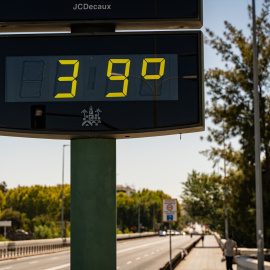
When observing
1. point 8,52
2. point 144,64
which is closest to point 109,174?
point 144,64

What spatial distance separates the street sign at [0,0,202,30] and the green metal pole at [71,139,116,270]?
85.1 inches

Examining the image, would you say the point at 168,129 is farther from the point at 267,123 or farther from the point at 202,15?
the point at 267,123

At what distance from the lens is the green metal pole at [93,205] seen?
10562mm

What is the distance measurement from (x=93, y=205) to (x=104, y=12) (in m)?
3.36

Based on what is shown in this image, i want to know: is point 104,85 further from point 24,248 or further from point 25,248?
point 25,248

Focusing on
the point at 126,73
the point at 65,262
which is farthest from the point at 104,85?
the point at 65,262

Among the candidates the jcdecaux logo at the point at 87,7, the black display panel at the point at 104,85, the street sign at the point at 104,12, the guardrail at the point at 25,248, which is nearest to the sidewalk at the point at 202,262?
the guardrail at the point at 25,248

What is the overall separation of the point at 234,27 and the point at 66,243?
110 feet

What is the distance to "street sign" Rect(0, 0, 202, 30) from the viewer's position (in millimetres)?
10586

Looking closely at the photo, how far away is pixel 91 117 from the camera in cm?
1038

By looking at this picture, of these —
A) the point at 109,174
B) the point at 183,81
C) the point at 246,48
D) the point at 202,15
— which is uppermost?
the point at 246,48

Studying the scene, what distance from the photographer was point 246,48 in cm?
4053

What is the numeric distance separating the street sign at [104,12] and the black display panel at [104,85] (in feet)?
1.25

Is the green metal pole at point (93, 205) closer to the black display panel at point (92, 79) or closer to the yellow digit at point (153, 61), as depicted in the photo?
the black display panel at point (92, 79)
